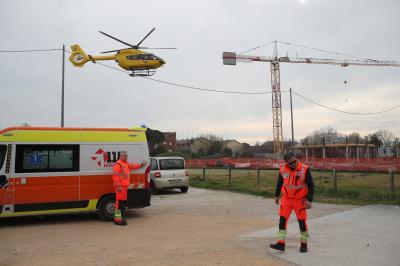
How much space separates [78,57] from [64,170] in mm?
11087

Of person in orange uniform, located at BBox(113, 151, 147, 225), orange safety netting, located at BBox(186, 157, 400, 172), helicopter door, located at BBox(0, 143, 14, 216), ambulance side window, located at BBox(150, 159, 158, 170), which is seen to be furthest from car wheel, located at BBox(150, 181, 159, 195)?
orange safety netting, located at BBox(186, 157, 400, 172)

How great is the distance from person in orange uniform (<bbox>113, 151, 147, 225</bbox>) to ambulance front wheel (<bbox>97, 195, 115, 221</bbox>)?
51 cm

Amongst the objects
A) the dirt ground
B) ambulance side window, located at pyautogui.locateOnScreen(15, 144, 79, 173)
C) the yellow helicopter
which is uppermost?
the yellow helicopter

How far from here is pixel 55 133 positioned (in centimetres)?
968

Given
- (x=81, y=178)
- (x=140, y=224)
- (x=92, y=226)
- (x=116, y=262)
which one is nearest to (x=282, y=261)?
(x=116, y=262)

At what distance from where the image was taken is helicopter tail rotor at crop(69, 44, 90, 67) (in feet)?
62.6

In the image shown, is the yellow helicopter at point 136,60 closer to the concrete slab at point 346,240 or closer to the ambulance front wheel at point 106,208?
the ambulance front wheel at point 106,208

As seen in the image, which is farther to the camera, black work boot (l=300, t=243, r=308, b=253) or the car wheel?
the car wheel

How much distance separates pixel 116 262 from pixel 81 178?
441 centimetres

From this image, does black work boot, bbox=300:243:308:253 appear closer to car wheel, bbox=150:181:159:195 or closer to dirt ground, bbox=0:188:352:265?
dirt ground, bbox=0:188:352:265

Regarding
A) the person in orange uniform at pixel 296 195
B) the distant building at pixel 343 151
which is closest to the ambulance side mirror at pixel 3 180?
the person in orange uniform at pixel 296 195

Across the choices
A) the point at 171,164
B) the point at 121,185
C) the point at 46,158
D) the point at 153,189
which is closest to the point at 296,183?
the point at 121,185

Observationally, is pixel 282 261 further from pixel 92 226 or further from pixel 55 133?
pixel 55 133

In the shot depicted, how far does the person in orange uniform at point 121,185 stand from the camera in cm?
933
